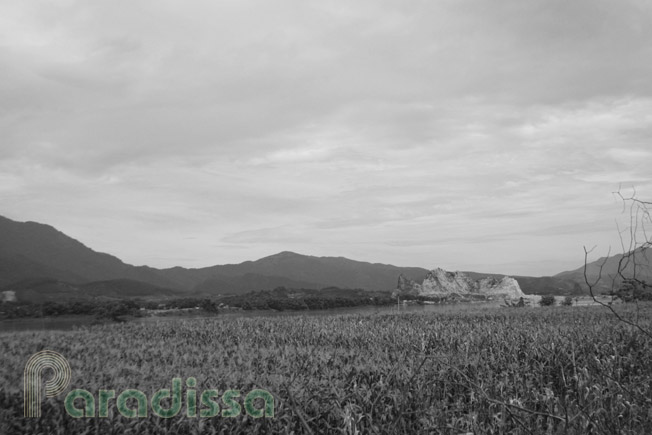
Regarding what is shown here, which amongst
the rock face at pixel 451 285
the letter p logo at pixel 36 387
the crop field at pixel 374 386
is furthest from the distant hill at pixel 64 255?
the letter p logo at pixel 36 387

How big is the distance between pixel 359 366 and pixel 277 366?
259 centimetres

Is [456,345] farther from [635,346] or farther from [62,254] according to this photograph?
[62,254]

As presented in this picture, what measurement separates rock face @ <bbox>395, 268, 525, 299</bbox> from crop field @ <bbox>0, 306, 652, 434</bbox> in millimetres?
105071

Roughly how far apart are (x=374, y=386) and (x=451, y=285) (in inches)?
4901

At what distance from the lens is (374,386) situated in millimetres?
9008

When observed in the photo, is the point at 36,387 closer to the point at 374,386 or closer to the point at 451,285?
the point at 374,386

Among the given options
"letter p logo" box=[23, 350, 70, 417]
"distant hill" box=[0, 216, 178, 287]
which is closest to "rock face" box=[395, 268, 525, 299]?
"distant hill" box=[0, 216, 178, 287]

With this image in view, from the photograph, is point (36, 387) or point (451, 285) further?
point (451, 285)

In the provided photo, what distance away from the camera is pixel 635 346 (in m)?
17.6

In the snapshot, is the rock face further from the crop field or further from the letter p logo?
the letter p logo

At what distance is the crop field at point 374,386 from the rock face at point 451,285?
10507 centimetres

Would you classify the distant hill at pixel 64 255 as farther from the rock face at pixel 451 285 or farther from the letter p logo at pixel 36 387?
the letter p logo at pixel 36 387

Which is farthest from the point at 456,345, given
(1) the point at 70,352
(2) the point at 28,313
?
(2) the point at 28,313

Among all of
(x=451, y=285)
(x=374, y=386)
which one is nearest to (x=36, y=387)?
(x=374, y=386)
